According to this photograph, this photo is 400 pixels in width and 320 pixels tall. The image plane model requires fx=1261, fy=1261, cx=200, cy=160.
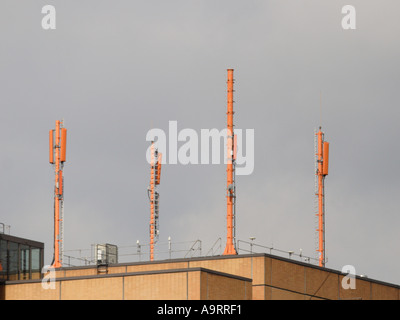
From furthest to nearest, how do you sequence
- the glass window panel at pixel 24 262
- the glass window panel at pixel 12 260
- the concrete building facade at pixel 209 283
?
1. the glass window panel at pixel 24 262
2. the glass window panel at pixel 12 260
3. the concrete building facade at pixel 209 283

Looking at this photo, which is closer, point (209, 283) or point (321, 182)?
point (209, 283)

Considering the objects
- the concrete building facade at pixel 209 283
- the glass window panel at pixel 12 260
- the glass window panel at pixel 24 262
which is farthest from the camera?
the glass window panel at pixel 24 262

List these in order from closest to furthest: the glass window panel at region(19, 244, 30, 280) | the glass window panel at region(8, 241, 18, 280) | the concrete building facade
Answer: the concrete building facade → the glass window panel at region(8, 241, 18, 280) → the glass window panel at region(19, 244, 30, 280)

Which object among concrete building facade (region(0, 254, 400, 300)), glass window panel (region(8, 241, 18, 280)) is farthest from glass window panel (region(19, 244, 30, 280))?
concrete building facade (region(0, 254, 400, 300))

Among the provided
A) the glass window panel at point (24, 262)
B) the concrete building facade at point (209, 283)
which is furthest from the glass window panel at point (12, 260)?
the concrete building facade at point (209, 283)

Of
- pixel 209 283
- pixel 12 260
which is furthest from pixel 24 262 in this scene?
pixel 209 283

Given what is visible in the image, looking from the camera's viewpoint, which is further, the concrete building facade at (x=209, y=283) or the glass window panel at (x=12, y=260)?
the glass window panel at (x=12, y=260)

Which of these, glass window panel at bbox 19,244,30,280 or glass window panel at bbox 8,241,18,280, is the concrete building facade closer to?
glass window panel at bbox 19,244,30,280

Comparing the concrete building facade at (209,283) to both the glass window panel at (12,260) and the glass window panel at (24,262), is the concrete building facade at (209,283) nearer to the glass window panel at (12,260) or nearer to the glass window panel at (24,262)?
the glass window panel at (24,262)

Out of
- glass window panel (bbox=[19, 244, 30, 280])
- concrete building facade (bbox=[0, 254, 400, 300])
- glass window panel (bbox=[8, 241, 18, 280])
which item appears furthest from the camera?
glass window panel (bbox=[19, 244, 30, 280])

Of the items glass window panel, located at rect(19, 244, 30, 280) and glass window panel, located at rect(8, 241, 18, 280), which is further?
glass window panel, located at rect(19, 244, 30, 280)

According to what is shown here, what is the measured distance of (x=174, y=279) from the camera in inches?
3066

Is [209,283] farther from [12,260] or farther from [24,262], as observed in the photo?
[24,262]
